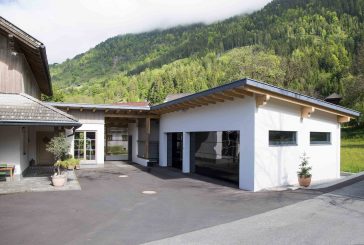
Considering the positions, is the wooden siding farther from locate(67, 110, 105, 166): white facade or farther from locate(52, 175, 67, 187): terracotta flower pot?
locate(67, 110, 105, 166): white facade

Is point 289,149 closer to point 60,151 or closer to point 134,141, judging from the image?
point 60,151

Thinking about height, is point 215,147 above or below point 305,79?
below

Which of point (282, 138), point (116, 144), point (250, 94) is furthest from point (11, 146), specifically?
point (116, 144)

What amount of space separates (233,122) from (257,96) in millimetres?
1655

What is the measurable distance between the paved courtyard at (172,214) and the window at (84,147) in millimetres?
7883

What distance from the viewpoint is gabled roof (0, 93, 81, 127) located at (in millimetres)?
12195

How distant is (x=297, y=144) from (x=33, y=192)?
9930mm

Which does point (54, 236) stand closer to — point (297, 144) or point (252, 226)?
point (252, 226)

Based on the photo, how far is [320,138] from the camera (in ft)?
49.5

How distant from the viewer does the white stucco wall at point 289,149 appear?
12352 mm

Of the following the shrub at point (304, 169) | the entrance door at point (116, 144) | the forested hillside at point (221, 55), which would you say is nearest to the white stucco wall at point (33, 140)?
the entrance door at point (116, 144)

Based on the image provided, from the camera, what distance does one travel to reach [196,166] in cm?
1791

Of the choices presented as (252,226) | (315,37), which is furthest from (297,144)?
(315,37)

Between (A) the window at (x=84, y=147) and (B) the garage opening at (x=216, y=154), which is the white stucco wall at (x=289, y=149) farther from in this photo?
(A) the window at (x=84, y=147)
